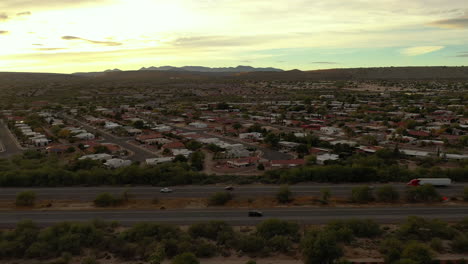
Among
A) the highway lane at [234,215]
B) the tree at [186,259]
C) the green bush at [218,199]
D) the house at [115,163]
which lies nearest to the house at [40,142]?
the house at [115,163]

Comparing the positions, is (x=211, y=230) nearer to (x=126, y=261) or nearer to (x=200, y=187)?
(x=126, y=261)

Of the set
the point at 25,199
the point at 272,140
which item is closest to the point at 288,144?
the point at 272,140

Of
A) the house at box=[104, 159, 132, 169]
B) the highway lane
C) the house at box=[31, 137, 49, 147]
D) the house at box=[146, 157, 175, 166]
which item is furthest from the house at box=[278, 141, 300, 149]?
the house at box=[31, 137, 49, 147]

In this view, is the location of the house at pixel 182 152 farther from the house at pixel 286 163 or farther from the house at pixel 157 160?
the house at pixel 286 163

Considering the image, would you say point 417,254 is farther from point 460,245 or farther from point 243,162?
point 243,162

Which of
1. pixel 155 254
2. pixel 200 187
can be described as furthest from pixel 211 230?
pixel 200 187

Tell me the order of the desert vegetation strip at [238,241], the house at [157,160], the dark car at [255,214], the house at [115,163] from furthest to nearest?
the house at [157,160] → the house at [115,163] → the dark car at [255,214] → the desert vegetation strip at [238,241]
